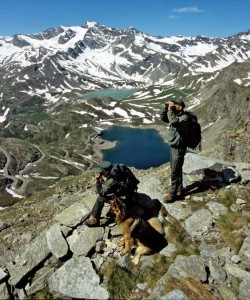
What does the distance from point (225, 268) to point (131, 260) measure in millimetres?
4046

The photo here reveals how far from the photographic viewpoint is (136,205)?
18531 millimetres

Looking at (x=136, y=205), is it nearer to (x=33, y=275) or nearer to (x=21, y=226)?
(x=33, y=275)

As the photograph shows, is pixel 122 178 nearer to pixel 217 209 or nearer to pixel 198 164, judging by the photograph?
pixel 217 209

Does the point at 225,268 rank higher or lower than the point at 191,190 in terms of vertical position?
lower

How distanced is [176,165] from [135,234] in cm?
441

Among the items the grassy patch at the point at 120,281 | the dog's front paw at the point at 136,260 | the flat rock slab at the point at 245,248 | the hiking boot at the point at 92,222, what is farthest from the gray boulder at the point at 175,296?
the hiking boot at the point at 92,222

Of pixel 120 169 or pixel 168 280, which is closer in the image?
pixel 168 280

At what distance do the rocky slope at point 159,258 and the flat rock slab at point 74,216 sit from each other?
0.05 m

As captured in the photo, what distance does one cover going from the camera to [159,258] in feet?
51.5

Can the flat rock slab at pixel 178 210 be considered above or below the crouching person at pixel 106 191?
below

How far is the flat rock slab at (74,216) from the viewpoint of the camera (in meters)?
17.8

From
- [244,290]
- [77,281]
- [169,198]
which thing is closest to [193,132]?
[169,198]

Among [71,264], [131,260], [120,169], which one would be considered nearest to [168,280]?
[131,260]

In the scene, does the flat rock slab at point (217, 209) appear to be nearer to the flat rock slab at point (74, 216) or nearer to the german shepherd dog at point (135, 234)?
the german shepherd dog at point (135, 234)
